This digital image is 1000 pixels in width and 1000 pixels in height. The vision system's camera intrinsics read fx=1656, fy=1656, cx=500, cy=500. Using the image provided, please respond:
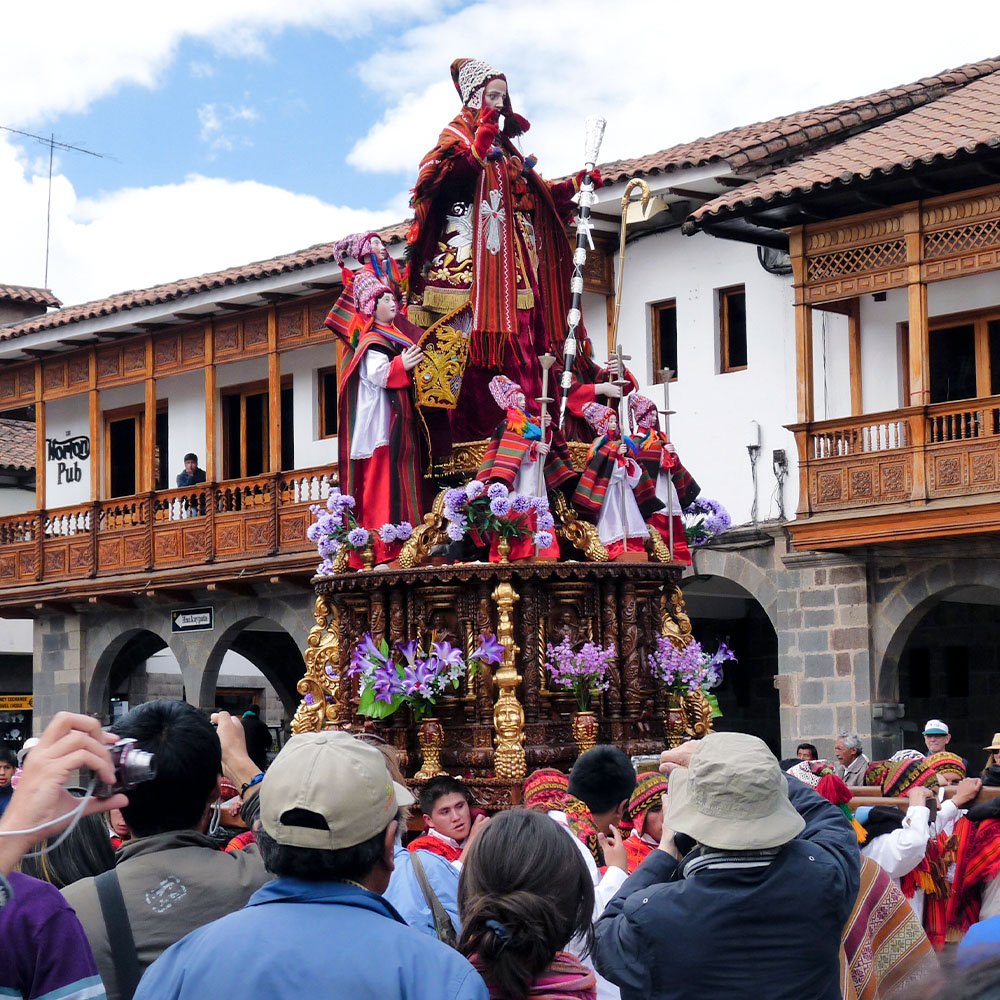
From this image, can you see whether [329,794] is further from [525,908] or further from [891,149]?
[891,149]

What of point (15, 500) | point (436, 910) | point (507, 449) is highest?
point (15, 500)

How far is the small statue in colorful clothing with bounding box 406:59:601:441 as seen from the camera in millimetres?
10570

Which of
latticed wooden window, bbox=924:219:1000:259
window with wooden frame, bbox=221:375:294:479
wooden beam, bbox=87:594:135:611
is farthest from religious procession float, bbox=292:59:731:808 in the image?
wooden beam, bbox=87:594:135:611

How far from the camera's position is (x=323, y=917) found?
9.76 feet

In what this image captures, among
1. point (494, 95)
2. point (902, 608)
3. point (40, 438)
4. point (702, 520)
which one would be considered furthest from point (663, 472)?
point (40, 438)

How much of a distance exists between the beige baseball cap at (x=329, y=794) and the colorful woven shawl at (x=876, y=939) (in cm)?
186

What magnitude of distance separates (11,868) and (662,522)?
8377 millimetres

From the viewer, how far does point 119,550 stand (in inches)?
969

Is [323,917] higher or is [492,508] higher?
[492,508]

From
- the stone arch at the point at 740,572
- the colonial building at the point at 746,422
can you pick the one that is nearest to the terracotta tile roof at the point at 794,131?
the colonial building at the point at 746,422

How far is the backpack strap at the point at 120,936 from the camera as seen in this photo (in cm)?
347

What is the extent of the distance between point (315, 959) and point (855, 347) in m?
17.4

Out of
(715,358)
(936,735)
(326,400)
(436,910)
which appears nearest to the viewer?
(436,910)

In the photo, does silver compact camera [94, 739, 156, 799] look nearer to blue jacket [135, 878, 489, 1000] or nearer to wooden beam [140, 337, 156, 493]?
blue jacket [135, 878, 489, 1000]
